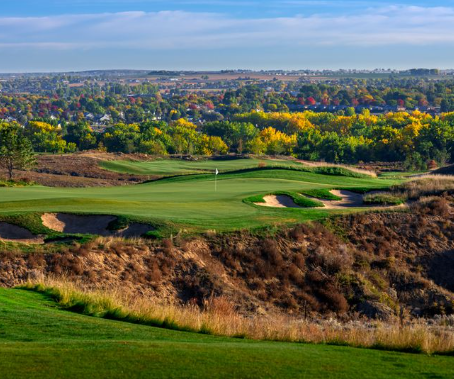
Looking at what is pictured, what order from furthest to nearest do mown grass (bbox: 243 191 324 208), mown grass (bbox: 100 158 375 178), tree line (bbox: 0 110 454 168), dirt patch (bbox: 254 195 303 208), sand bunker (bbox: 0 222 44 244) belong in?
tree line (bbox: 0 110 454 168), mown grass (bbox: 100 158 375 178), dirt patch (bbox: 254 195 303 208), mown grass (bbox: 243 191 324 208), sand bunker (bbox: 0 222 44 244)

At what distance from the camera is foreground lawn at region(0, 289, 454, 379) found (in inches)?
354

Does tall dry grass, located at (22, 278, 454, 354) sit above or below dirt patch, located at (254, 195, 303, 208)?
above

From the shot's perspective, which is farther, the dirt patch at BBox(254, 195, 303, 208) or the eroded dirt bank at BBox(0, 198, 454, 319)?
the dirt patch at BBox(254, 195, 303, 208)

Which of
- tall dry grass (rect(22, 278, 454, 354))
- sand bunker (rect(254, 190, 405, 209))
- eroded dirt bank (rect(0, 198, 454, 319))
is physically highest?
tall dry grass (rect(22, 278, 454, 354))

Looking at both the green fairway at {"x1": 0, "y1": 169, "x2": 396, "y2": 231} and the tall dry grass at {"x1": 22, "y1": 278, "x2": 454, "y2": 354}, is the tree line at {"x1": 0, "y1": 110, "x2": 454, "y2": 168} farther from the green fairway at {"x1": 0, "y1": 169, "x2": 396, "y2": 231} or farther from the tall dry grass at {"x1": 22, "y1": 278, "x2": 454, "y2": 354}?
the tall dry grass at {"x1": 22, "y1": 278, "x2": 454, "y2": 354}

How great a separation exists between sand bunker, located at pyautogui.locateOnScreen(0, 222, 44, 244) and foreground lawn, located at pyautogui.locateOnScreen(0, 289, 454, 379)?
33.2 ft

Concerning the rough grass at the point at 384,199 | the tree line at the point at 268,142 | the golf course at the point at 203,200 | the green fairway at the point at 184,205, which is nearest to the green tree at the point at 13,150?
the golf course at the point at 203,200

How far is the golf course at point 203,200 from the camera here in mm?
24500

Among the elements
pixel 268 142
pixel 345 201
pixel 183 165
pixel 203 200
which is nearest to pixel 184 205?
pixel 203 200

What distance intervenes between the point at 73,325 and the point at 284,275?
11.3 meters

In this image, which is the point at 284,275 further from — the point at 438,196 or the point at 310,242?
the point at 438,196

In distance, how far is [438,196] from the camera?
31.2 m

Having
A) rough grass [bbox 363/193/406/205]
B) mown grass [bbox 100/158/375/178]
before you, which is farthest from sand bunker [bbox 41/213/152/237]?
mown grass [bbox 100/158/375/178]

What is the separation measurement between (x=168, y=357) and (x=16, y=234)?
46.6ft
